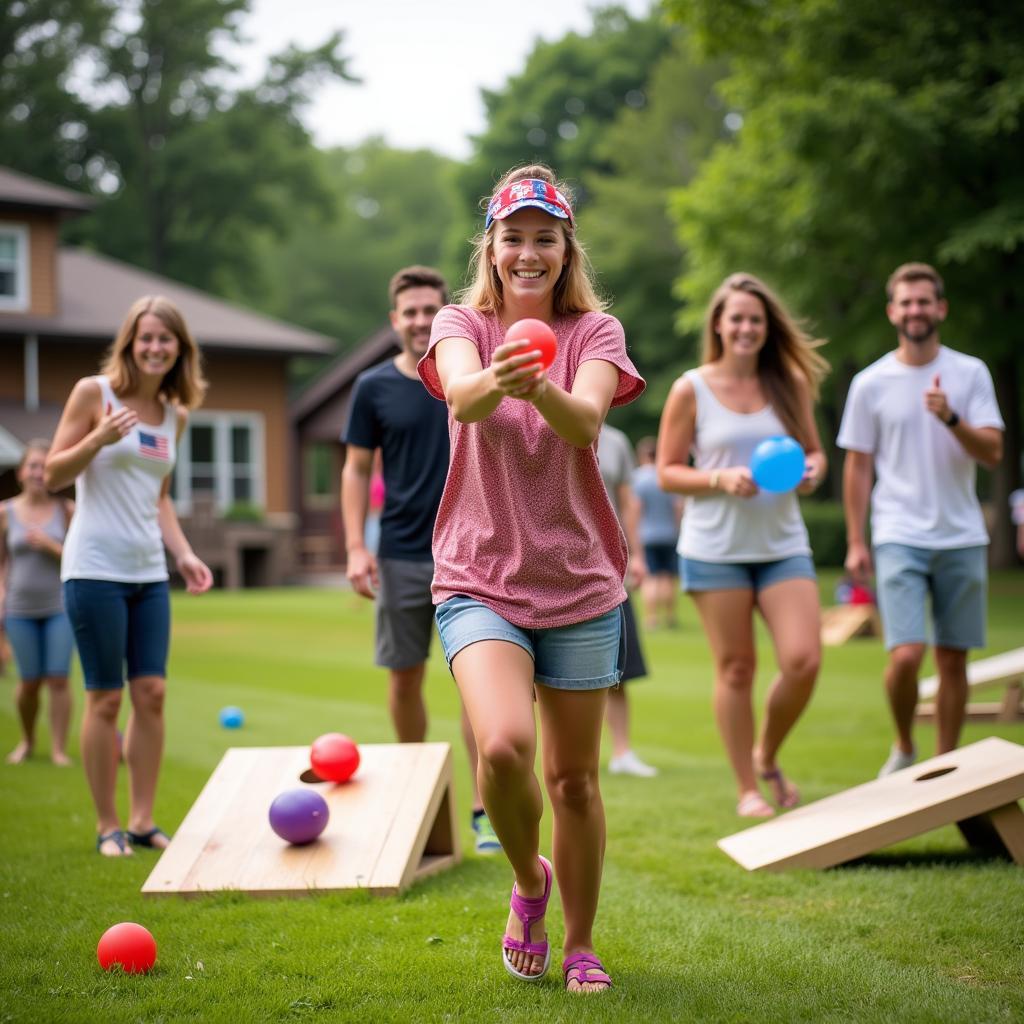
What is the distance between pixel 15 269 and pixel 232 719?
69.7ft

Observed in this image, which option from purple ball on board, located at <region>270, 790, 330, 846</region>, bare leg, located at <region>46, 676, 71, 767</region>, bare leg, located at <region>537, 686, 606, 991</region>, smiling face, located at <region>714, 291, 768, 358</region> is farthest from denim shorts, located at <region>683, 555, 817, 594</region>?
bare leg, located at <region>46, 676, 71, 767</region>

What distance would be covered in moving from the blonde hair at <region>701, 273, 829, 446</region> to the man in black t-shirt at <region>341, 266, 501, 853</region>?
4.43ft

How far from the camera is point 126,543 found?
534 centimetres

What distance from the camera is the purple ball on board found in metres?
4.79

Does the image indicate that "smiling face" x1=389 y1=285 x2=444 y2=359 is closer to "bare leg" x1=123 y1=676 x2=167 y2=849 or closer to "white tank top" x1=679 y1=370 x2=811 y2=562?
"white tank top" x1=679 y1=370 x2=811 y2=562

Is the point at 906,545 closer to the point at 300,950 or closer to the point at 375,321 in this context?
the point at 300,950

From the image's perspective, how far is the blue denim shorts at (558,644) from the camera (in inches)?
136

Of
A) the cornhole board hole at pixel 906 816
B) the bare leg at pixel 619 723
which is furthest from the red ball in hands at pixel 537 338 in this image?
the bare leg at pixel 619 723

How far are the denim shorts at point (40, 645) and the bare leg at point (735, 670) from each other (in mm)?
4417

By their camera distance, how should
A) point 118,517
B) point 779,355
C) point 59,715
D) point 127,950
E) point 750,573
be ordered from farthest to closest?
point 59,715, point 779,355, point 750,573, point 118,517, point 127,950

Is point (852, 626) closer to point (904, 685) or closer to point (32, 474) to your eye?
point (904, 685)

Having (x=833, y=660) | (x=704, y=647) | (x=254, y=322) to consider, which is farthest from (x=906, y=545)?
(x=254, y=322)

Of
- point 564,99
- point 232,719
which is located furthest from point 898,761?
point 564,99

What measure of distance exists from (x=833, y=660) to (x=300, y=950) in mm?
9551
